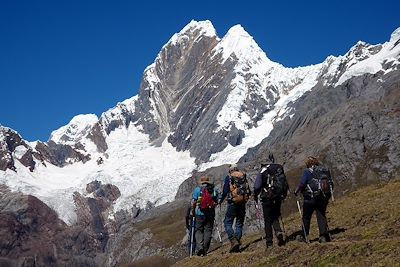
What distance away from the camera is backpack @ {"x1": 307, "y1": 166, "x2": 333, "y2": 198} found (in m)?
23.9

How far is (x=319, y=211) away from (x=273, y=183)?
2.27m

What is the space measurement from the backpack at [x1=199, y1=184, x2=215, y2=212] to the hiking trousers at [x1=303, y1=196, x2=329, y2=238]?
6.03 meters

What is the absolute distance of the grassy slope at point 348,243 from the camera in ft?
63.5

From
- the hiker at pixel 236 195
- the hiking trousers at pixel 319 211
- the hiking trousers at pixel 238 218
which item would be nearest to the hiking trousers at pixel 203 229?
the hiking trousers at pixel 238 218

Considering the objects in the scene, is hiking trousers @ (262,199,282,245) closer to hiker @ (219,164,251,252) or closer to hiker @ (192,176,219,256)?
hiker @ (219,164,251,252)

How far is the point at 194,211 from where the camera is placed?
30531mm

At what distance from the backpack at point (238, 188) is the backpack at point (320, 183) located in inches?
171

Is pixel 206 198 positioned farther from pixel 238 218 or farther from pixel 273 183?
pixel 273 183

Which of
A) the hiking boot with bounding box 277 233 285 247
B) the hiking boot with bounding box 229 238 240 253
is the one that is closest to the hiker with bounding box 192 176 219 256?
the hiking boot with bounding box 229 238 240 253

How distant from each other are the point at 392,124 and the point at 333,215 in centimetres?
15696

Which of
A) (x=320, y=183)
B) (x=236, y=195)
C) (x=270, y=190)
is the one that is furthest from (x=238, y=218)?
(x=320, y=183)

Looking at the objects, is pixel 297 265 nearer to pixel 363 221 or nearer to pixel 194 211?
pixel 363 221

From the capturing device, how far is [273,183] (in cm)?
2512

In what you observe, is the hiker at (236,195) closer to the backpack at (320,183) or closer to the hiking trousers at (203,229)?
the hiking trousers at (203,229)
